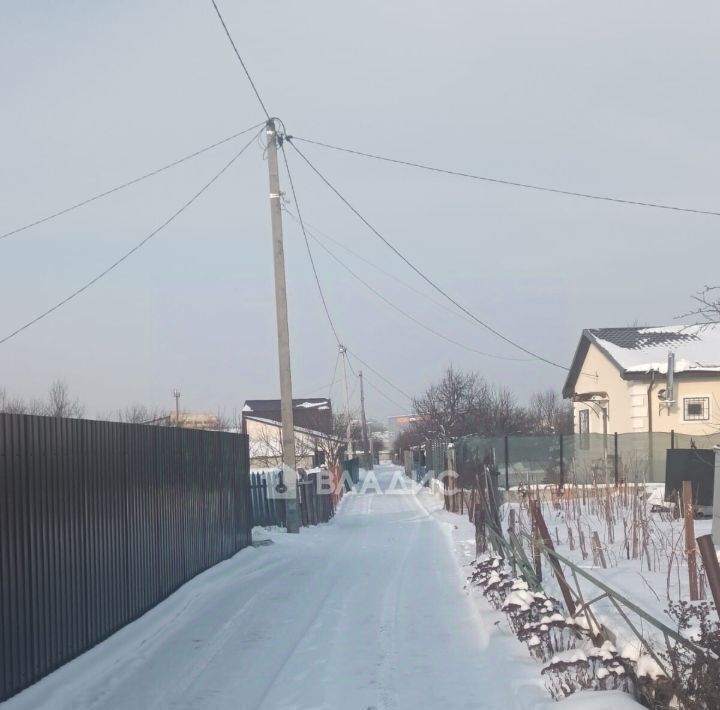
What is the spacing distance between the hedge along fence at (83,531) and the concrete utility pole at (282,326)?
20.3 feet

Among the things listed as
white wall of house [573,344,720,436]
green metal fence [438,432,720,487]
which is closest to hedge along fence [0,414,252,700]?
green metal fence [438,432,720,487]

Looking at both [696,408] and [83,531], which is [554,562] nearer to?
[83,531]

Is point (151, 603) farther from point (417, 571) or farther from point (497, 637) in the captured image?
point (417, 571)

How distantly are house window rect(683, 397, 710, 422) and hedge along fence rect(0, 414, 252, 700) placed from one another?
Result: 69.8ft

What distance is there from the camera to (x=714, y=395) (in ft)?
95.1

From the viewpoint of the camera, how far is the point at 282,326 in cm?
1861

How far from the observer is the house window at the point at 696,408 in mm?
29219

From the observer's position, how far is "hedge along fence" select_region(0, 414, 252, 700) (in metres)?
6.17

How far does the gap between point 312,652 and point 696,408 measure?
78.9ft

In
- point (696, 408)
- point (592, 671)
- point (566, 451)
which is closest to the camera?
point (592, 671)

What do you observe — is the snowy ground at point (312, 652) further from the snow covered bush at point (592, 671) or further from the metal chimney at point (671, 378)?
the metal chimney at point (671, 378)

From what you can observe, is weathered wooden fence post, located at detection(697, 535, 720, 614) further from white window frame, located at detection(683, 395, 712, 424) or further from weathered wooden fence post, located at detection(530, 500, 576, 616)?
white window frame, located at detection(683, 395, 712, 424)

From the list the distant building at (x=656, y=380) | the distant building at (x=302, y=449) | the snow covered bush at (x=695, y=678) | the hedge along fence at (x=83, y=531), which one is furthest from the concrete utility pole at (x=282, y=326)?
the distant building at (x=656, y=380)

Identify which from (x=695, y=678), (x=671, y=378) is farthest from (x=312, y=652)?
(x=671, y=378)
